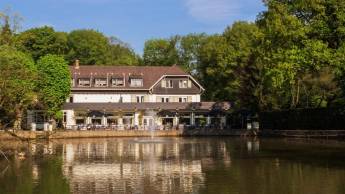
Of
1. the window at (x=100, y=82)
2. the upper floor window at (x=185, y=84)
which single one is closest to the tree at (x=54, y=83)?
the window at (x=100, y=82)

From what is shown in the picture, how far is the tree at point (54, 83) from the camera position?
7406 centimetres

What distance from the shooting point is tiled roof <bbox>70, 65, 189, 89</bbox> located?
292 ft

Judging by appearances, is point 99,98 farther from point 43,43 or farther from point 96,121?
point 43,43

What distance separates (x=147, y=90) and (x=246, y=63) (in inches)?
761

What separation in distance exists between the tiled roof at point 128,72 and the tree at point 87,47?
16.5 meters

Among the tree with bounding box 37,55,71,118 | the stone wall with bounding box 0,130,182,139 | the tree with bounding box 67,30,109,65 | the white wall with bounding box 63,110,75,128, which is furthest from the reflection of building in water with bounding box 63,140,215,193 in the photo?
the tree with bounding box 67,30,109,65

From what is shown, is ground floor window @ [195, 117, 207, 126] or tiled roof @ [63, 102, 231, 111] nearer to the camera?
tiled roof @ [63, 102, 231, 111]

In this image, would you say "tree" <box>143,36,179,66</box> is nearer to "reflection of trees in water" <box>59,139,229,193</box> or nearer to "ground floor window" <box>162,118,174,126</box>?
"ground floor window" <box>162,118,174,126</box>

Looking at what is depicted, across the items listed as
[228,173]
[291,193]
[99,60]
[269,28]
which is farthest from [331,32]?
[99,60]

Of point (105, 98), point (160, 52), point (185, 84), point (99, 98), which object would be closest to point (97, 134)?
point (99, 98)

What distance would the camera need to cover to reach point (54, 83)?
74.9m

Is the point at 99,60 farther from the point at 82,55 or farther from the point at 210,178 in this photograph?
the point at 210,178

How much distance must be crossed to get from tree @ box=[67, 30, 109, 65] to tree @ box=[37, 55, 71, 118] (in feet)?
98.0

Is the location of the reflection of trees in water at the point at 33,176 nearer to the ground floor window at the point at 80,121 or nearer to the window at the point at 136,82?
the ground floor window at the point at 80,121
